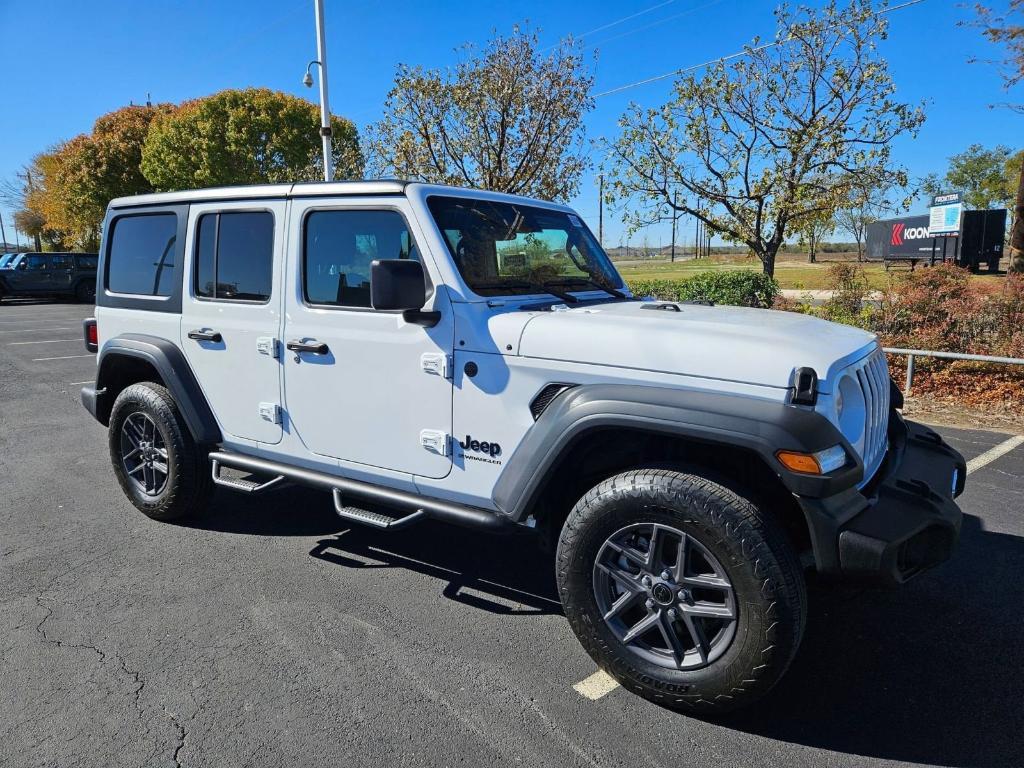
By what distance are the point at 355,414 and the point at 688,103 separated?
1006 cm

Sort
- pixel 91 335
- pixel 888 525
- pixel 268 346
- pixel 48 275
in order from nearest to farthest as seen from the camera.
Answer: pixel 888 525 < pixel 268 346 < pixel 91 335 < pixel 48 275

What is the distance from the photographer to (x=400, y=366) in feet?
10.3

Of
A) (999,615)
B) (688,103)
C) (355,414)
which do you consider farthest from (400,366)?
(688,103)

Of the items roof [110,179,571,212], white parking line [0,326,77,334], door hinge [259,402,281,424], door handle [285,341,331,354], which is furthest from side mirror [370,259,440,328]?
white parking line [0,326,77,334]

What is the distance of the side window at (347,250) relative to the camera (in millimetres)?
3270

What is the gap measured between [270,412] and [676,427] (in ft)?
7.37

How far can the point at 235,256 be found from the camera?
151 inches

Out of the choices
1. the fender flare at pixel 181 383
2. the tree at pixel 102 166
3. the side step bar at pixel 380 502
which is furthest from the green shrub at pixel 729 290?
the tree at pixel 102 166

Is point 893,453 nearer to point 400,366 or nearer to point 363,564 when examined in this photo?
point 400,366

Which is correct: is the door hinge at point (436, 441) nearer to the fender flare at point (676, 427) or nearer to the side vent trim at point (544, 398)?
the fender flare at point (676, 427)

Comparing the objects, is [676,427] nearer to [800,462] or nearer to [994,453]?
[800,462]

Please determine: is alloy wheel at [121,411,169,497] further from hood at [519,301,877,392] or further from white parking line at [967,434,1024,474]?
white parking line at [967,434,1024,474]

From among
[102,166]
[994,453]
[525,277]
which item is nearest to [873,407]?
[525,277]

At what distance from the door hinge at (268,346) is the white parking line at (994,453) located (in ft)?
16.9
